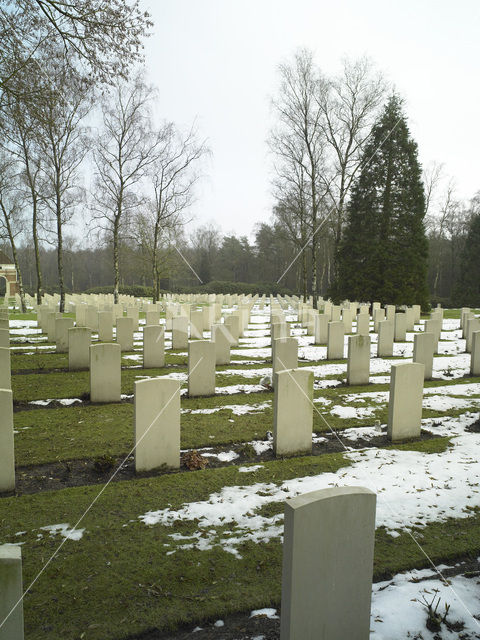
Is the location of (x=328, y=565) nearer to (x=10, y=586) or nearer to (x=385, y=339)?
(x=10, y=586)

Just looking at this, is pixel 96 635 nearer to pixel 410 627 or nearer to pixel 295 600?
pixel 295 600

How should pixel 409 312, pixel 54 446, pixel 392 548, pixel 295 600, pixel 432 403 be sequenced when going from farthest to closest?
pixel 409 312
pixel 432 403
pixel 54 446
pixel 392 548
pixel 295 600

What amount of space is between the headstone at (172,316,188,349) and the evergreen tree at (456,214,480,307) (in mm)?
32776

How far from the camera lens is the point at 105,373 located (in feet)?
23.5

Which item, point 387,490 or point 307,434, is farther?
point 307,434

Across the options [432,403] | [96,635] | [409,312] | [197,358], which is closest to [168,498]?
[96,635]

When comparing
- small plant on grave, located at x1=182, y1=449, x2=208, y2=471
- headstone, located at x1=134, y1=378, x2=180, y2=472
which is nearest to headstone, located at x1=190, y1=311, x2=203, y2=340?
small plant on grave, located at x1=182, y1=449, x2=208, y2=471

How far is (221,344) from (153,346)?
1632 millimetres

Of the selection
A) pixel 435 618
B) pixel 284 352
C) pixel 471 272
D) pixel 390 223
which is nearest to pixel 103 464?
pixel 435 618

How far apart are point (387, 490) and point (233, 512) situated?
1578mm

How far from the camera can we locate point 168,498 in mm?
4125

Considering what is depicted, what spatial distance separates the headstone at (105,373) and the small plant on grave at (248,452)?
2.87 m

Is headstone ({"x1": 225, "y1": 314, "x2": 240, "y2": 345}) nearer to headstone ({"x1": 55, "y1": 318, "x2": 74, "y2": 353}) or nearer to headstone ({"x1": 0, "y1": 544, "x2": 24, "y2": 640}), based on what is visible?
headstone ({"x1": 55, "y1": 318, "x2": 74, "y2": 353})

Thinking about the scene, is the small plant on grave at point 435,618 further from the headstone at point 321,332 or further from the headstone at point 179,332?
the headstone at point 321,332
